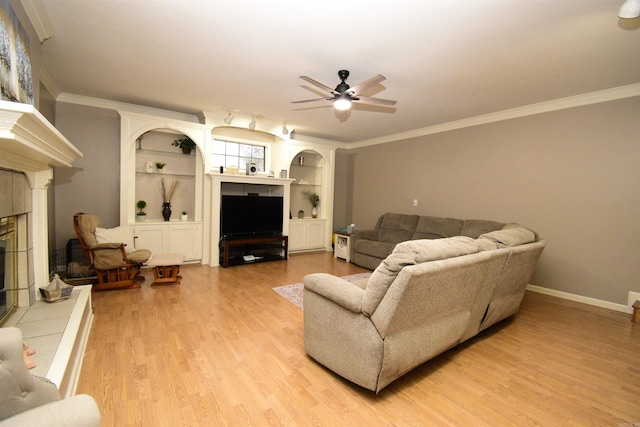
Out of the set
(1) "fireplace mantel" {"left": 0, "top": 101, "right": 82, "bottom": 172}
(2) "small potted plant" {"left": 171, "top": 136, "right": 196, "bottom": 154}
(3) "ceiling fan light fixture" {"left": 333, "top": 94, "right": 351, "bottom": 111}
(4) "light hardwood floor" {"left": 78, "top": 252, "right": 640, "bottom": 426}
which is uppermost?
(3) "ceiling fan light fixture" {"left": 333, "top": 94, "right": 351, "bottom": 111}

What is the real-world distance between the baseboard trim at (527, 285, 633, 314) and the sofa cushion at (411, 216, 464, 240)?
127cm

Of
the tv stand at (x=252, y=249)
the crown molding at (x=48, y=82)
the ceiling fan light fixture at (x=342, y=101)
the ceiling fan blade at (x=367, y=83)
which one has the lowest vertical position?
the tv stand at (x=252, y=249)

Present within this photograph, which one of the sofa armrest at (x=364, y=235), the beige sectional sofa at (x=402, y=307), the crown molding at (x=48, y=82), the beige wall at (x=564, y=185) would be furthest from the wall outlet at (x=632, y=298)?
the crown molding at (x=48, y=82)

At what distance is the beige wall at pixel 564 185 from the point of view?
3.43 metres

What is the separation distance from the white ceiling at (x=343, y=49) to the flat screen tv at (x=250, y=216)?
178cm

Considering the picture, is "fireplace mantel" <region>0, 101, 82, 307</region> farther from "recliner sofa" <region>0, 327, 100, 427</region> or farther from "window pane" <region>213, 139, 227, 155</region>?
"window pane" <region>213, 139, 227, 155</region>

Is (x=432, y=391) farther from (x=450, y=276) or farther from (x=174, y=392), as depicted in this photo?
(x=174, y=392)

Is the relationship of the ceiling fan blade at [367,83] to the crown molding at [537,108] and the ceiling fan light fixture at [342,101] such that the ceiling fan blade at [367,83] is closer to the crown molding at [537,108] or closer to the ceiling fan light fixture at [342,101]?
the ceiling fan light fixture at [342,101]

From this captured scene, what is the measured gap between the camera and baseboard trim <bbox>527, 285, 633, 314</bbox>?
3.45 metres

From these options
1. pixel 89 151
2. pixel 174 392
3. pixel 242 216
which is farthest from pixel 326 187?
pixel 174 392

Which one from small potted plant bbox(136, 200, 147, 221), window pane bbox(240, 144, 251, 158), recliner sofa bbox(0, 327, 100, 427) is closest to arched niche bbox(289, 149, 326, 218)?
window pane bbox(240, 144, 251, 158)

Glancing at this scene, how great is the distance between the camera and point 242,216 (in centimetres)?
529

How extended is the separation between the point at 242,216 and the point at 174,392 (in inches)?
143

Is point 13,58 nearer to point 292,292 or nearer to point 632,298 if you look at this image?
point 292,292
